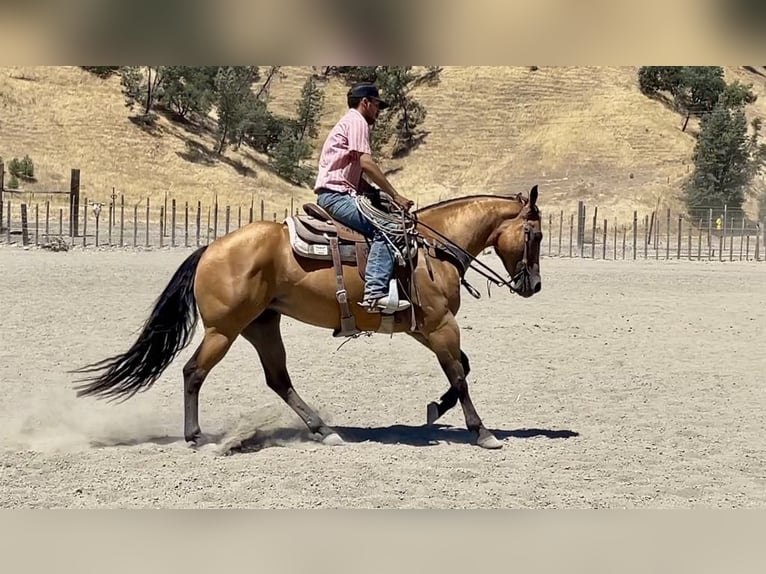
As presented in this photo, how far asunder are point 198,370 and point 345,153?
5.99 feet

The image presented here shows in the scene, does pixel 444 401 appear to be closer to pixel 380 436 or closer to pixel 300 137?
pixel 380 436

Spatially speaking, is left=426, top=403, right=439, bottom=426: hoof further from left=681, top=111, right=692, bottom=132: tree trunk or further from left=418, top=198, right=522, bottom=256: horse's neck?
left=681, top=111, right=692, bottom=132: tree trunk

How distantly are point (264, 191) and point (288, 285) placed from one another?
41.4m

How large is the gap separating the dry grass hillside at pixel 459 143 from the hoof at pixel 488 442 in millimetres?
36836

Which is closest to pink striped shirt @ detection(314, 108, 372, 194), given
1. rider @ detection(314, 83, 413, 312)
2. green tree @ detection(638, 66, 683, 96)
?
rider @ detection(314, 83, 413, 312)

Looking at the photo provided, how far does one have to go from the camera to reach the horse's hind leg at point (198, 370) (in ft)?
20.4

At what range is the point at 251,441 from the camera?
21.2ft

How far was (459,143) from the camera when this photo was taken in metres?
60.8

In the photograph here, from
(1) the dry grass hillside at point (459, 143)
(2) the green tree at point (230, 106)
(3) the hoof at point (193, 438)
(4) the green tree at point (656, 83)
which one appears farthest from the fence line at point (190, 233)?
(4) the green tree at point (656, 83)

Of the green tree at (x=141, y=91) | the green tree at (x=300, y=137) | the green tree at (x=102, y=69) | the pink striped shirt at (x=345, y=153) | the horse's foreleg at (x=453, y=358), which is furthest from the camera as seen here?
the green tree at (x=300, y=137)

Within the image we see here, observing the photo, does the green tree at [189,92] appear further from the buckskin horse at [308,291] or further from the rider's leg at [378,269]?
the rider's leg at [378,269]

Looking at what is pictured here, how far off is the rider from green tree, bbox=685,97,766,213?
44.6m

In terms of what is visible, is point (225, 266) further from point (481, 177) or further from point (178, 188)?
point (481, 177)

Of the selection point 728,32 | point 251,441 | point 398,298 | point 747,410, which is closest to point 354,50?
point 728,32
